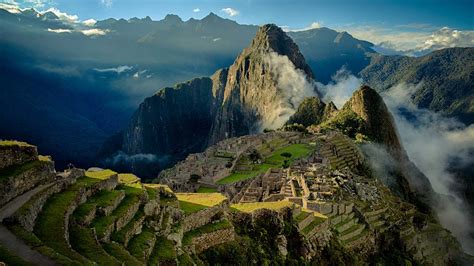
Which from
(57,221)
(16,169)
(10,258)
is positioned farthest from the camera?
(16,169)

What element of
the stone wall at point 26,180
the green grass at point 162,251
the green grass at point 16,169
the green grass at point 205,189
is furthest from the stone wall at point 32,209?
the green grass at point 205,189

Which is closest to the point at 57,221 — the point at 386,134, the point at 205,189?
the point at 205,189

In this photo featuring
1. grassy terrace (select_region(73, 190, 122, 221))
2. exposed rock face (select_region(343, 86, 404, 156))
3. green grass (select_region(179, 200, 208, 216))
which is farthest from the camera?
exposed rock face (select_region(343, 86, 404, 156))

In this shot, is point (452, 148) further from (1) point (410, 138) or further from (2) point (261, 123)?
(2) point (261, 123)

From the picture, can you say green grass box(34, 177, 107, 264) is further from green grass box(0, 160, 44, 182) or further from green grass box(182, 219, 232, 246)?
green grass box(182, 219, 232, 246)

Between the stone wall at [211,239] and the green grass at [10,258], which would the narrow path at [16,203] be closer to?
the green grass at [10,258]

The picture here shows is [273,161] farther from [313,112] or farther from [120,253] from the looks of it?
[313,112]

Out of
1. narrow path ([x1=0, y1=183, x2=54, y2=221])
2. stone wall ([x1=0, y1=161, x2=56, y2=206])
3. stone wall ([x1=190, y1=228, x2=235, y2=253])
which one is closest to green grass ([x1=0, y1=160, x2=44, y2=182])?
stone wall ([x1=0, y1=161, x2=56, y2=206])
